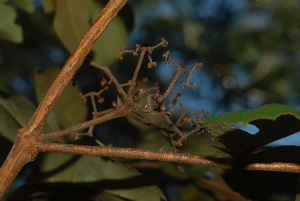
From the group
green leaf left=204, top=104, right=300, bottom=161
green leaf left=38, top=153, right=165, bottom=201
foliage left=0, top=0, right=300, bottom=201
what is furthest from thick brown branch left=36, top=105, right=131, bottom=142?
green leaf left=38, top=153, right=165, bottom=201

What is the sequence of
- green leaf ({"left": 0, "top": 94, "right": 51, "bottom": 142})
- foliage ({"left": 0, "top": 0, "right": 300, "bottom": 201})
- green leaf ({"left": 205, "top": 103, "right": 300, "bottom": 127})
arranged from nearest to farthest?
green leaf ({"left": 205, "top": 103, "right": 300, "bottom": 127}) → foliage ({"left": 0, "top": 0, "right": 300, "bottom": 201}) → green leaf ({"left": 0, "top": 94, "right": 51, "bottom": 142})

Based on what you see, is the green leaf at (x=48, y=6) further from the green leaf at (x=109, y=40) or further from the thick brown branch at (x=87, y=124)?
the thick brown branch at (x=87, y=124)

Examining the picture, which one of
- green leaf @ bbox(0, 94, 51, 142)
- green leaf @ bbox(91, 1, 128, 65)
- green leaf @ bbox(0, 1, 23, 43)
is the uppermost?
green leaf @ bbox(91, 1, 128, 65)

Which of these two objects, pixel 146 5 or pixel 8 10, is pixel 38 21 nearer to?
pixel 146 5

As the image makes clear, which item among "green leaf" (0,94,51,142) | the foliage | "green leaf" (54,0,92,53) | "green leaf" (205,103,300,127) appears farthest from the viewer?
"green leaf" (54,0,92,53)

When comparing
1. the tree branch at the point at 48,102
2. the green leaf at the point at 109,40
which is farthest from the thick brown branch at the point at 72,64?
the green leaf at the point at 109,40

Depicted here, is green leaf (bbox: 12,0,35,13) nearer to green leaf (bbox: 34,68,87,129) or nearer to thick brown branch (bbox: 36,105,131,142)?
green leaf (bbox: 34,68,87,129)

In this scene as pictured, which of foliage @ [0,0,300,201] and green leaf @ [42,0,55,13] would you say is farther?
green leaf @ [42,0,55,13]
